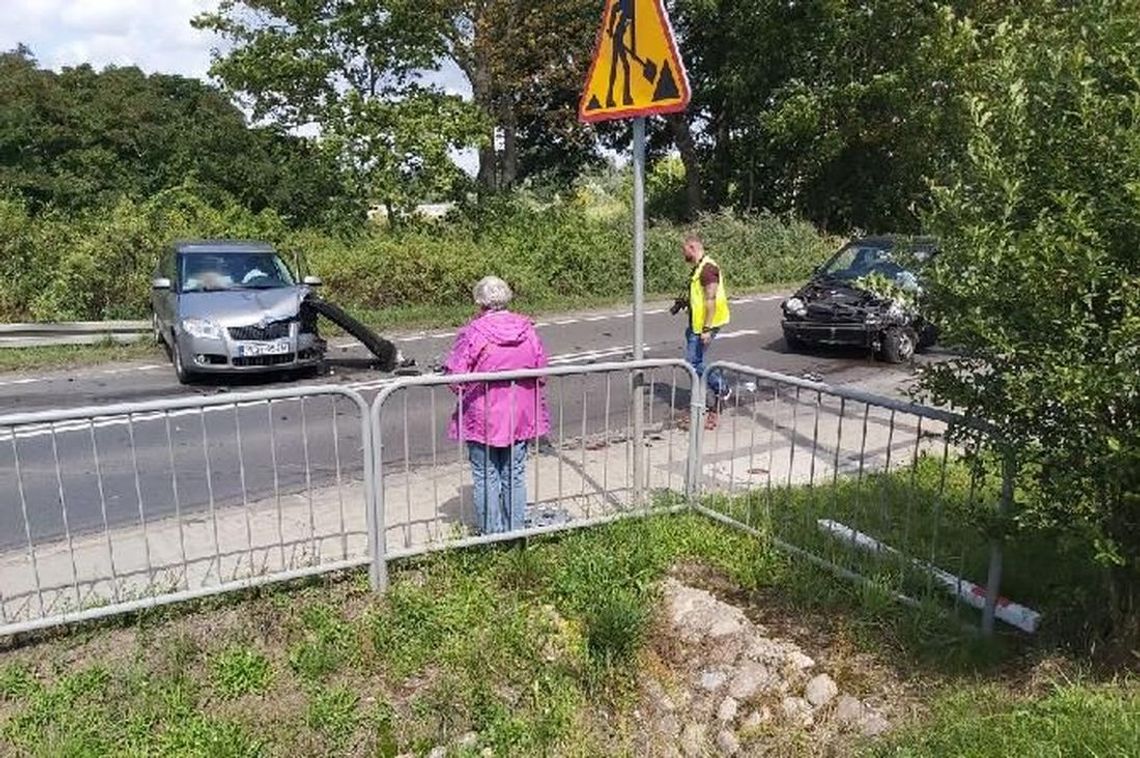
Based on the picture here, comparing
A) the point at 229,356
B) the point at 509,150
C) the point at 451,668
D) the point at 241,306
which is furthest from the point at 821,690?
the point at 509,150

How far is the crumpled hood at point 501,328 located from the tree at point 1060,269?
7.97ft

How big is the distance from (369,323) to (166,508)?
1025 cm

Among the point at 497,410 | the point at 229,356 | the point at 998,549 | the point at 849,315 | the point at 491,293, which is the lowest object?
the point at 229,356

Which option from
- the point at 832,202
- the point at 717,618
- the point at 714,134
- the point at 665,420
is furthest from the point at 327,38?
the point at 717,618

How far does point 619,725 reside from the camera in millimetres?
4355

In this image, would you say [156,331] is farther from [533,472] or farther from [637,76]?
[637,76]

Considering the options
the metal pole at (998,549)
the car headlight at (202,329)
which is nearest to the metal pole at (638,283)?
the metal pole at (998,549)

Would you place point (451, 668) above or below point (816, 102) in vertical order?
below

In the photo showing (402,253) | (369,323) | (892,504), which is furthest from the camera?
(402,253)

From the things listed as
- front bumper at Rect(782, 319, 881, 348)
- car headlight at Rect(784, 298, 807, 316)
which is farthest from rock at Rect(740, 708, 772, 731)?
car headlight at Rect(784, 298, 807, 316)

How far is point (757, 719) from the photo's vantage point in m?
4.22

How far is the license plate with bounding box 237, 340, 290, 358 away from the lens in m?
11.0

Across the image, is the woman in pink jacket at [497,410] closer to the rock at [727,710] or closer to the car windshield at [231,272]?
the rock at [727,710]

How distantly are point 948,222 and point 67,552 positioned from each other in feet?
16.9
